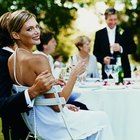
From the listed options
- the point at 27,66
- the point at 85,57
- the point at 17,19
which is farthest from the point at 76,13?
the point at 27,66

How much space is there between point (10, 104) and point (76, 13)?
64.8 ft

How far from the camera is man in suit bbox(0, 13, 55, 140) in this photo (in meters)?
3.12

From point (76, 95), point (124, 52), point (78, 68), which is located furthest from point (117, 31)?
point (78, 68)

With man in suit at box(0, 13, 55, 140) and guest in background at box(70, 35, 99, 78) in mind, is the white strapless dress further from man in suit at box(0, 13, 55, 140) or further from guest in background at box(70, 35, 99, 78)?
guest in background at box(70, 35, 99, 78)

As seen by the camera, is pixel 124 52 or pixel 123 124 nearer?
pixel 123 124

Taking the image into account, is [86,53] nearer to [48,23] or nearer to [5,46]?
[5,46]

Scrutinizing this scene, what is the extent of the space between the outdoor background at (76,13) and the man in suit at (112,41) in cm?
1461

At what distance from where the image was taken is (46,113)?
3363 millimetres

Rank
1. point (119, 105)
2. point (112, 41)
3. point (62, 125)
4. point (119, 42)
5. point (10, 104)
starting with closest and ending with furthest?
1. point (10, 104)
2. point (62, 125)
3. point (119, 105)
4. point (119, 42)
5. point (112, 41)

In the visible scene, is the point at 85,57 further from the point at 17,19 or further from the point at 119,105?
the point at 17,19

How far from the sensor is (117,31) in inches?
256

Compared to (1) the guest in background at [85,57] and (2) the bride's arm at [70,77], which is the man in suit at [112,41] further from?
(2) the bride's arm at [70,77]

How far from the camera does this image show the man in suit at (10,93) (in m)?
3.12

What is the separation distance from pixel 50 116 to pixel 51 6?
18.9 m
